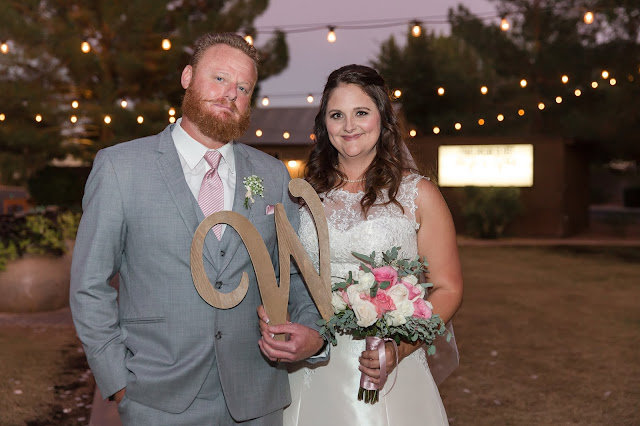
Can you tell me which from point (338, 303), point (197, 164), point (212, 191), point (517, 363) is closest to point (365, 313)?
point (338, 303)

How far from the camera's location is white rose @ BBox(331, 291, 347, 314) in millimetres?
2746

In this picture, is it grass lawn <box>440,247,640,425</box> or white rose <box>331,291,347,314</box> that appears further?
grass lawn <box>440,247,640,425</box>

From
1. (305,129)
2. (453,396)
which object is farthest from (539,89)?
(453,396)

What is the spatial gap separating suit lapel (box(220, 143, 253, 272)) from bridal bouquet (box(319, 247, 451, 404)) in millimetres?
435

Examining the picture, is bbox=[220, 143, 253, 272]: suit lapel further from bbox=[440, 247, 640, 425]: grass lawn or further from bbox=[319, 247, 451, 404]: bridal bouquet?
bbox=[440, 247, 640, 425]: grass lawn

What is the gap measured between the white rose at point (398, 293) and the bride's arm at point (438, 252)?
0.39 metres

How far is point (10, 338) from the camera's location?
A: 7.95m

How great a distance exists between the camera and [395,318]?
2629 millimetres

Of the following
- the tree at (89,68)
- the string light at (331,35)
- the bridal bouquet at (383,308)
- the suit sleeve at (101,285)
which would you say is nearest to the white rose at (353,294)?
the bridal bouquet at (383,308)

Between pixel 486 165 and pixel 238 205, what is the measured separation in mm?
21502

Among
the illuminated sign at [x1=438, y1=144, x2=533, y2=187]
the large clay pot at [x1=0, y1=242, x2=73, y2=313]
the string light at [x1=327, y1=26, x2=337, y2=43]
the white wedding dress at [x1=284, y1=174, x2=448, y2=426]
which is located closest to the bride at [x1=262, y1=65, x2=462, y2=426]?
the white wedding dress at [x1=284, y1=174, x2=448, y2=426]

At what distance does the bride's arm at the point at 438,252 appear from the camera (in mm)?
3076

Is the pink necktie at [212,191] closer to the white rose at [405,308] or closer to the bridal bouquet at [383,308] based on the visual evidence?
the bridal bouquet at [383,308]

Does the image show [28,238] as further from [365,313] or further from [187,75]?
[365,313]
